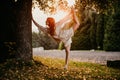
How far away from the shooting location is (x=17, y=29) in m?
A: 12.2

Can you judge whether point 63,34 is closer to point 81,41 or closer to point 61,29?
point 61,29

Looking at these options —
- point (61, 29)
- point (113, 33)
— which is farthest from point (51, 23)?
point (113, 33)

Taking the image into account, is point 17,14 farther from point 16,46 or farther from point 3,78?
point 3,78

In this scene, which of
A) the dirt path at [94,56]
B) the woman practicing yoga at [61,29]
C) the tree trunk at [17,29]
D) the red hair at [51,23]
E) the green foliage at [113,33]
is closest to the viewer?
the red hair at [51,23]

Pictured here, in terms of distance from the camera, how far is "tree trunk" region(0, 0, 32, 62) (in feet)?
39.5

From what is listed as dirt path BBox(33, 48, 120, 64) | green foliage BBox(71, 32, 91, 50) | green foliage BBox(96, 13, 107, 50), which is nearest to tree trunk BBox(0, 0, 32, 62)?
dirt path BBox(33, 48, 120, 64)

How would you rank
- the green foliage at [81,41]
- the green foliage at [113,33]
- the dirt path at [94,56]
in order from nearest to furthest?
the dirt path at [94,56]
the green foliage at [113,33]
the green foliage at [81,41]

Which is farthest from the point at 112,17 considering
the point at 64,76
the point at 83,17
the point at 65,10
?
the point at 64,76

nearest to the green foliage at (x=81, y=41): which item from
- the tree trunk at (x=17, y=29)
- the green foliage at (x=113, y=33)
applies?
the green foliage at (x=113, y=33)

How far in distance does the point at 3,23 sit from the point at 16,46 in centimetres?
109

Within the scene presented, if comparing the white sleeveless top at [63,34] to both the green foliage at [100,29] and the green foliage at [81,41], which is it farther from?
the green foliage at [81,41]

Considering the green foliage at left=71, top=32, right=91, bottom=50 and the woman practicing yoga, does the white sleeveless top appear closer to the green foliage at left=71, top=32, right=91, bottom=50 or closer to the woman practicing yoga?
the woman practicing yoga

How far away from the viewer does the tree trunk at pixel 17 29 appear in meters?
12.0

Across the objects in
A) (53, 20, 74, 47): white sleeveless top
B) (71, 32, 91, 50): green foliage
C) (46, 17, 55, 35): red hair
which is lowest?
(71, 32, 91, 50): green foliage
